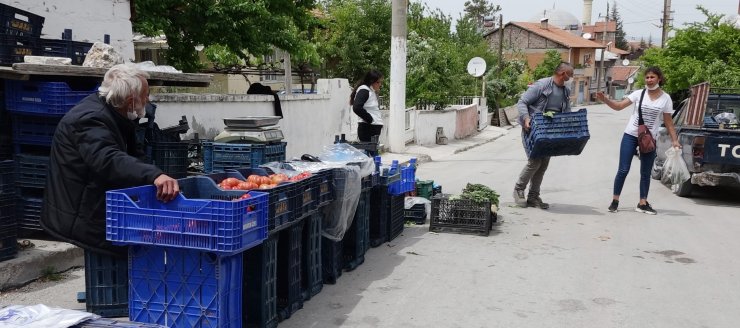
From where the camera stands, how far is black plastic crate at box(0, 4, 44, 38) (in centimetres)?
638

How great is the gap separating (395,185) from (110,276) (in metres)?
3.55

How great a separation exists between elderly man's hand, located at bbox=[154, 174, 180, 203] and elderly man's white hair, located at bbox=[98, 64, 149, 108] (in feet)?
1.97

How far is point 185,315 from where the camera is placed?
13.9 feet

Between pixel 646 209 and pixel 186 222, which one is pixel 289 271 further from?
pixel 646 209

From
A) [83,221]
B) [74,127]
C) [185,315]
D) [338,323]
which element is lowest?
[338,323]

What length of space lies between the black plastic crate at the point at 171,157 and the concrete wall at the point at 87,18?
7.45 feet

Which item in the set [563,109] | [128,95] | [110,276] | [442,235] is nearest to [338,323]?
[110,276]

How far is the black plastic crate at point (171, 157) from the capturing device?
745 cm

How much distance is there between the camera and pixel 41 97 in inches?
239

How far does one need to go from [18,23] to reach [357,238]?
155 inches

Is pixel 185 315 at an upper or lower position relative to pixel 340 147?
lower

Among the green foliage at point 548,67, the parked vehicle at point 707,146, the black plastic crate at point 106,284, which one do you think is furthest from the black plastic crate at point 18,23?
the green foliage at point 548,67

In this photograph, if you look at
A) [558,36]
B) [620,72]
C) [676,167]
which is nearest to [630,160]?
[676,167]

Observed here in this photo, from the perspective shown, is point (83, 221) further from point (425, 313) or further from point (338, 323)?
point (425, 313)
